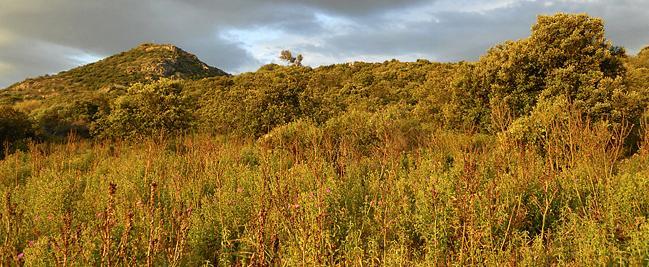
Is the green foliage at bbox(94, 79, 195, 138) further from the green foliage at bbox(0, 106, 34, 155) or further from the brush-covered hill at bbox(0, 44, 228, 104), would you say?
the brush-covered hill at bbox(0, 44, 228, 104)

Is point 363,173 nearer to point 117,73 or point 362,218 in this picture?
point 362,218

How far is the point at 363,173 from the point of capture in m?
7.98

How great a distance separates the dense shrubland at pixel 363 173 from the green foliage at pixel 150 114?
0.23ft

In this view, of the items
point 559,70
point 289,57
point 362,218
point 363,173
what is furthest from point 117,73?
point 362,218

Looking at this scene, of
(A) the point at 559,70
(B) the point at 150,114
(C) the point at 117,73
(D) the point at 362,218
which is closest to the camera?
(D) the point at 362,218

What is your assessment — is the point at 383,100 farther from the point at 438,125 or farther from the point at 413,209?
the point at 413,209

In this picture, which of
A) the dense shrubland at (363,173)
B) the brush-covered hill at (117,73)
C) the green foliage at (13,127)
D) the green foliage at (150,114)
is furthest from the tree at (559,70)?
the brush-covered hill at (117,73)

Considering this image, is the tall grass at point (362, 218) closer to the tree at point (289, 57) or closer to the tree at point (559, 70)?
the tree at point (559, 70)

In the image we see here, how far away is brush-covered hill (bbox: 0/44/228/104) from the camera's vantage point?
142ft

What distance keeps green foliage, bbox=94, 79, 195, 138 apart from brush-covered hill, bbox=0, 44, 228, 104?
79.4ft

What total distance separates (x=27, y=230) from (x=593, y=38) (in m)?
15.0

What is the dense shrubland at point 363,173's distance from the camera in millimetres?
3775

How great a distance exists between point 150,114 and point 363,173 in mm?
13565

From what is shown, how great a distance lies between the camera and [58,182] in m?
6.83
